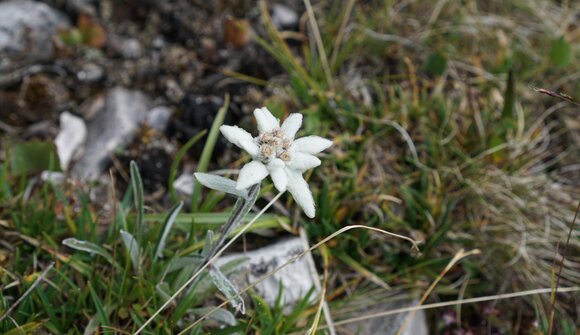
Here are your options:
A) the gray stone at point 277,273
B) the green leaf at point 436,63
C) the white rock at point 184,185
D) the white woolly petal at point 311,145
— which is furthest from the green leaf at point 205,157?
the green leaf at point 436,63

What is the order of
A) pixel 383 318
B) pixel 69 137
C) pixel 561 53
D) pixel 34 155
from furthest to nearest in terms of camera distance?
pixel 561 53 → pixel 69 137 → pixel 34 155 → pixel 383 318

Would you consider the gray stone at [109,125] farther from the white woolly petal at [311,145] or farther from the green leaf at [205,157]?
the white woolly petal at [311,145]

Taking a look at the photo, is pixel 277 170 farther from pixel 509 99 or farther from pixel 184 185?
pixel 509 99

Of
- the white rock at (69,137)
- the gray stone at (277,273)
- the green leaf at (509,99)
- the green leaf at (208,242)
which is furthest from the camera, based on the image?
the white rock at (69,137)

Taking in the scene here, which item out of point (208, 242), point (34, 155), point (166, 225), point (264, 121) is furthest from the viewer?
point (34, 155)

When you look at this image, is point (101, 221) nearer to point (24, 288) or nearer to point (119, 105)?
point (24, 288)

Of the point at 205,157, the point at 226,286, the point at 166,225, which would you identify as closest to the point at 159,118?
the point at 205,157
